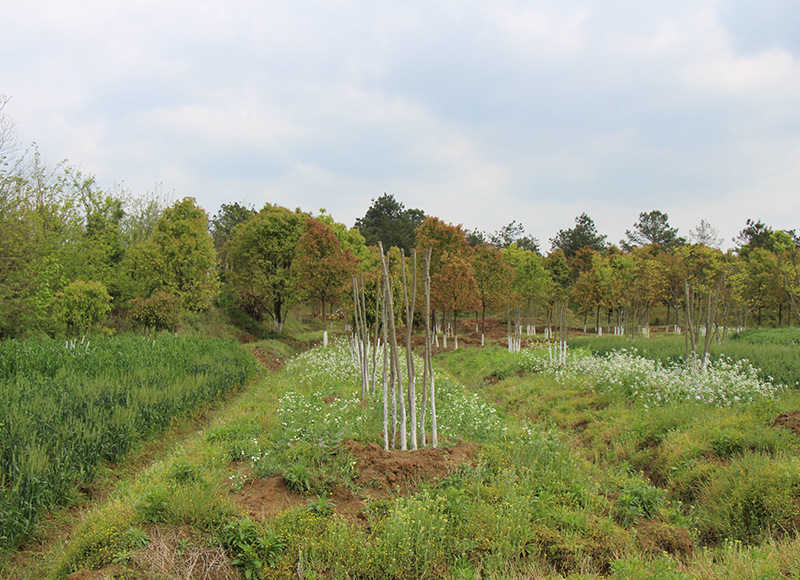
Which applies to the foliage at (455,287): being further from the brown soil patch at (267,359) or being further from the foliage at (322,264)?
the brown soil patch at (267,359)

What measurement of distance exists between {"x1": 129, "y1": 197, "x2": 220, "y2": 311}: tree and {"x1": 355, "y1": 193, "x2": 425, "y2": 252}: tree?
3314 cm

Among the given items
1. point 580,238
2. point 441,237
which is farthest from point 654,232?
point 441,237

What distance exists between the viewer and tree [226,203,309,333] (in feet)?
101

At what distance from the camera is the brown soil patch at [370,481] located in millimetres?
4594

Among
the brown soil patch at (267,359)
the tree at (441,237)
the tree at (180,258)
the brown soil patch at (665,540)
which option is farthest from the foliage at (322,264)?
the brown soil patch at (665,540)

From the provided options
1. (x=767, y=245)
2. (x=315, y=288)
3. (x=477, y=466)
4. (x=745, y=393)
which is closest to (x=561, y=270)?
(x=315, y=288)

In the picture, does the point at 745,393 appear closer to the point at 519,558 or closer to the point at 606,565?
the point at 606,565

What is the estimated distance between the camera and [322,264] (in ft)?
86.9

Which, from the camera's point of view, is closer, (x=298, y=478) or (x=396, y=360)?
(x=298, y=478)

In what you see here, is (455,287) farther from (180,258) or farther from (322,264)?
(180,258)

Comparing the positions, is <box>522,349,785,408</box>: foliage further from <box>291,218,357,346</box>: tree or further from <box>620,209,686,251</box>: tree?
<box>620,209,686,251</box>: tree

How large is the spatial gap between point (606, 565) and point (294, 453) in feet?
11.7

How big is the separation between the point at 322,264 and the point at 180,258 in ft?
25.2

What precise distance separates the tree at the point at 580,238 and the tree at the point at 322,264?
46515 mm
